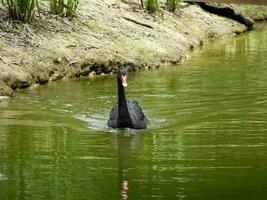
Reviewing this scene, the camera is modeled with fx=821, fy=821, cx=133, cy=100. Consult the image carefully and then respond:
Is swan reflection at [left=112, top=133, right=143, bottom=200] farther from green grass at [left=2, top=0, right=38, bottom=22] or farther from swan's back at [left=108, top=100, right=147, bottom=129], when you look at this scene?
green grass at [left=2, top=0, right=38, bottom=22]

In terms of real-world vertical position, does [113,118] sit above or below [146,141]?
above

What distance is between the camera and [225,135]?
1107cm

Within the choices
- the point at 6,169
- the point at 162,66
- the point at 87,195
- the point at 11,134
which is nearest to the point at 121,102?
the point at 11,134

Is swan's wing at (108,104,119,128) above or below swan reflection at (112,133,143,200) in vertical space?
above

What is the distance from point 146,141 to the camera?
35.8 ft

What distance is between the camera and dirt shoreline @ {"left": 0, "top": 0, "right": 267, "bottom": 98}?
16.3 meters

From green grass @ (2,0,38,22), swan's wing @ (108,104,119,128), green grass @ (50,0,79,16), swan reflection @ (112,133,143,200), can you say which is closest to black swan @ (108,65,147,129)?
swan's wing @ (108,104,119,128)

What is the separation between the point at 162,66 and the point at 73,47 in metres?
2.50

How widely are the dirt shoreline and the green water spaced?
50cm

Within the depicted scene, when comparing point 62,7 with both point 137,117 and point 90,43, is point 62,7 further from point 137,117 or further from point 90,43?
point 137,117

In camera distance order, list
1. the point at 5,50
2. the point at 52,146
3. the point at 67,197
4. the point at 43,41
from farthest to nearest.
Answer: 1. the point at 43,41
2. the point at 5,50
3. the point at 52,146
4. the point at 67,197

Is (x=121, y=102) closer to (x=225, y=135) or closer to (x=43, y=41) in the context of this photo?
(x=225, y=135)

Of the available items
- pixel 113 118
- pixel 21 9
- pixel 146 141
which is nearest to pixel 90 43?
pixel 21 9

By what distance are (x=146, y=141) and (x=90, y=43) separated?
25.8 feet
